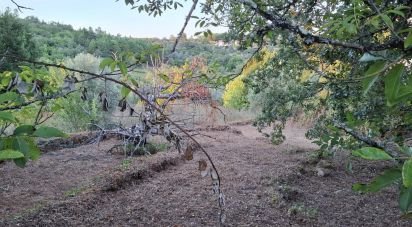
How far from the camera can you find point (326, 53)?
310cm

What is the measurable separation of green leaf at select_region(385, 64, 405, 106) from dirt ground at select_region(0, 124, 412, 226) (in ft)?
10.1

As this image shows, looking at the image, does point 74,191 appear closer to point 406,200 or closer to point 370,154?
point 406,200

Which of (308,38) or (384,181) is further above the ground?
(308,38)

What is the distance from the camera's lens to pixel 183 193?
14.7 ft

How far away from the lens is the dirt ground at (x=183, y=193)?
3.71m

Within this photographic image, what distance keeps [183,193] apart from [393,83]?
4.01m

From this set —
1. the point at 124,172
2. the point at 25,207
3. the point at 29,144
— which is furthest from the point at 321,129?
the point at 29,144

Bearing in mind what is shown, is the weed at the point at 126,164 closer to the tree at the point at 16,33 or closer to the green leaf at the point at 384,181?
the green leaf at the point at 384,181

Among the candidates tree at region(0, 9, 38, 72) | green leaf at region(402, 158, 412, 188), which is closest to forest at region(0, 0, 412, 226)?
green leaf at region(402, 158, 412, 188)

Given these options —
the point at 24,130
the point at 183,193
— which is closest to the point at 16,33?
the point at 183,193

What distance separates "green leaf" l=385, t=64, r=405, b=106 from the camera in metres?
0.62

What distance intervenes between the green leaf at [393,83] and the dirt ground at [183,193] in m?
3.07

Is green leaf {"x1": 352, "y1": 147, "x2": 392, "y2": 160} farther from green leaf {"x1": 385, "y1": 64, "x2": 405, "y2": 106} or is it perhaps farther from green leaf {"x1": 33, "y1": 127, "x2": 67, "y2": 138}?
green leaf {"x1": 33, "y1": 127, "x2": 67, "y2": 138}

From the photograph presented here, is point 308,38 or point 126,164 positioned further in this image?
point 126,164
